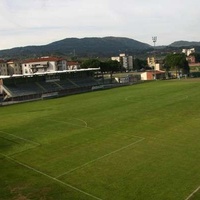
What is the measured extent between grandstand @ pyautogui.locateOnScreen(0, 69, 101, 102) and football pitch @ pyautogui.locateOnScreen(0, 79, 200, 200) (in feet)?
79.5

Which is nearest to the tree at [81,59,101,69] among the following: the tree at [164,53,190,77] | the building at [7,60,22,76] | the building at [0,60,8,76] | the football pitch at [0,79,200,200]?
the tree at [164,53,190,77]

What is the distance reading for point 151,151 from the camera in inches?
977

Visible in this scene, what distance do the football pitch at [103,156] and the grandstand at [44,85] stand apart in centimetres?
2423

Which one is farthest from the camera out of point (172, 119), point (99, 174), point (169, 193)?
point (172, 119)

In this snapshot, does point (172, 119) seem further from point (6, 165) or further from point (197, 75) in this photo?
point (197, 75)

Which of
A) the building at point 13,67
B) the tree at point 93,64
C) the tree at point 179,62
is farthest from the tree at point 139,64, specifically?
the tree at point 93,64

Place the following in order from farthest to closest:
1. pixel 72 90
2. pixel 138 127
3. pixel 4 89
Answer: pixel 72 90, pixel 4 89, pixel 138 127

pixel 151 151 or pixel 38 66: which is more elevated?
pixel 38 66

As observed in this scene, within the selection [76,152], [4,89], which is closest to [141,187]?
[76,152]

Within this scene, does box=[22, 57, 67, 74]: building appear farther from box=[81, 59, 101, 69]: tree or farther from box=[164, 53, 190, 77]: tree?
box=[164, 53, 190, 77]: tree

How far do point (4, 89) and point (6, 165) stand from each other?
4549 cm

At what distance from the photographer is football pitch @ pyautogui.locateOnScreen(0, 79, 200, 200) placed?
18203mm

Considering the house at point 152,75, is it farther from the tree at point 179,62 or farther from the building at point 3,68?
the building at point 3,68

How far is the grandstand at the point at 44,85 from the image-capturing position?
66.2 m
